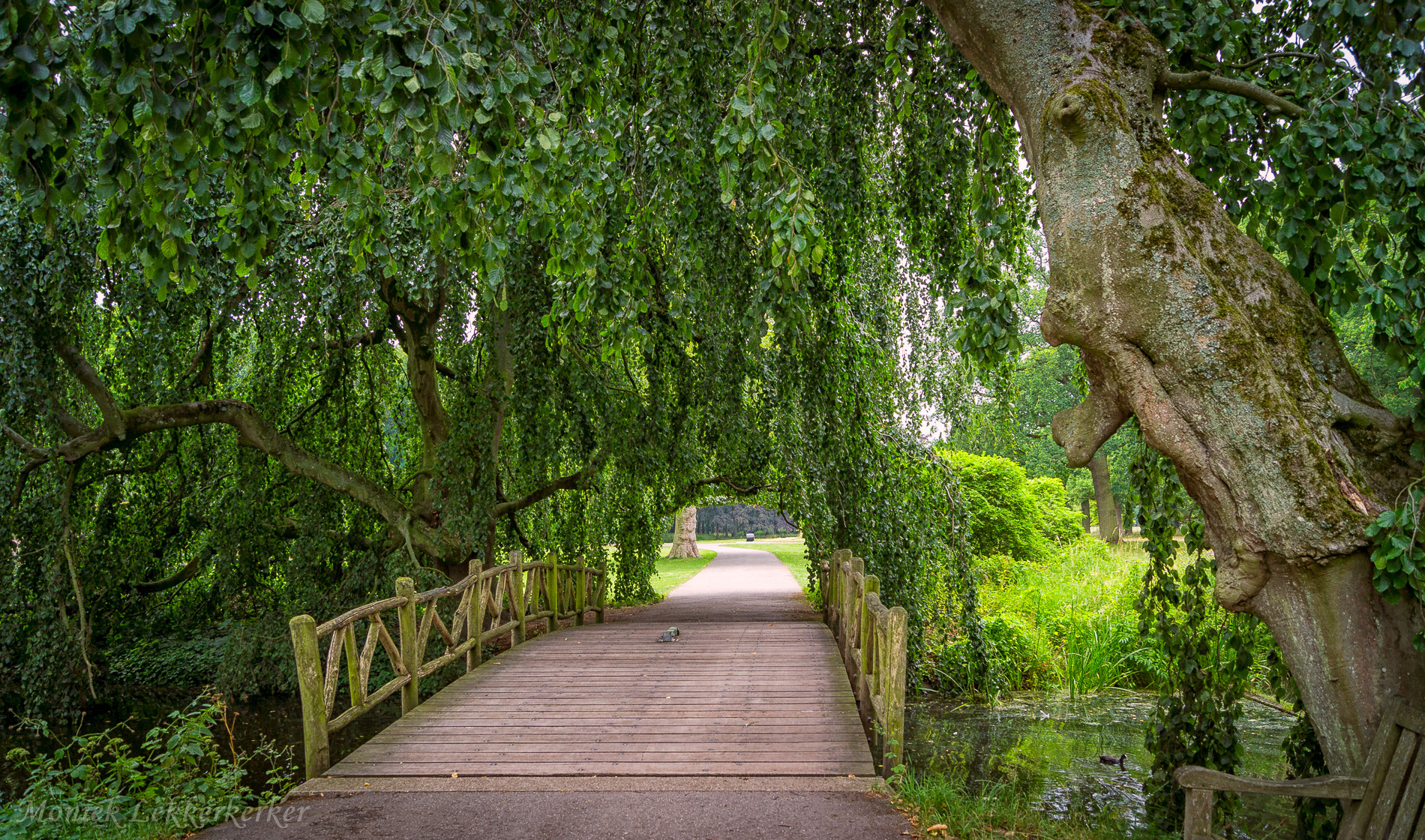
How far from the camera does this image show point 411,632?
6.60 metres

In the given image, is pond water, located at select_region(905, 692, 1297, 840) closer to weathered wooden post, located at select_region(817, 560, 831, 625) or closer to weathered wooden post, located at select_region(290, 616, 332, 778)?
weathered wooden post, located at select_region(817, 560, 831, 625)

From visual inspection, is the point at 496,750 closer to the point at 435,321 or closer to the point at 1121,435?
the point at 435,321

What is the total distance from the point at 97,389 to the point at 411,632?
15.0 ft

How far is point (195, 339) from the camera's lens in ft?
29.6

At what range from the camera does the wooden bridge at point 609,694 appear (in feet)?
16.8

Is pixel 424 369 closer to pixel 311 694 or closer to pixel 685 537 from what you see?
pixel 311 694

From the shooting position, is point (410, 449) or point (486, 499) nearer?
point (486, 499)

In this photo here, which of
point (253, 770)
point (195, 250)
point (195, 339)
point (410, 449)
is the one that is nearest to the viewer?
point (195, 250)

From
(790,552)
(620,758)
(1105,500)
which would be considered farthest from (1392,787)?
(790,552)

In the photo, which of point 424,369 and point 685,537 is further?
point 685,537

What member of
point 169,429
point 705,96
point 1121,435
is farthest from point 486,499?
point 1121,435

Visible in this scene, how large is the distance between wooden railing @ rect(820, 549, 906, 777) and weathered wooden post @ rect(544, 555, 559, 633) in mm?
3509

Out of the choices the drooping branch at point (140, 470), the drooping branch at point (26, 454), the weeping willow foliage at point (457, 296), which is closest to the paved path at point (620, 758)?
the weeping willow foliage at point (457, 296)

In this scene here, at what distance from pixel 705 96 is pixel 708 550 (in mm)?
33346
